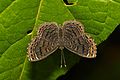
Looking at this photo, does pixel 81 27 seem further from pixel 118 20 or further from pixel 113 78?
pixel 113 78

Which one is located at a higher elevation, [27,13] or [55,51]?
[27,13]

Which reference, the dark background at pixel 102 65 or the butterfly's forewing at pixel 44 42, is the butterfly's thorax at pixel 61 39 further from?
the dark background at pixel 102 65

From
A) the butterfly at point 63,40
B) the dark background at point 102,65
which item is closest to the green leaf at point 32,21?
the butterfly at point 63,40

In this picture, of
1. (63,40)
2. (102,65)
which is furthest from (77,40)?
(102,65)

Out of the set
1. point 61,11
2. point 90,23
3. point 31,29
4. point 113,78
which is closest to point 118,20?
point 90,23

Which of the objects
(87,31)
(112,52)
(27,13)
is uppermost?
(27,13)
